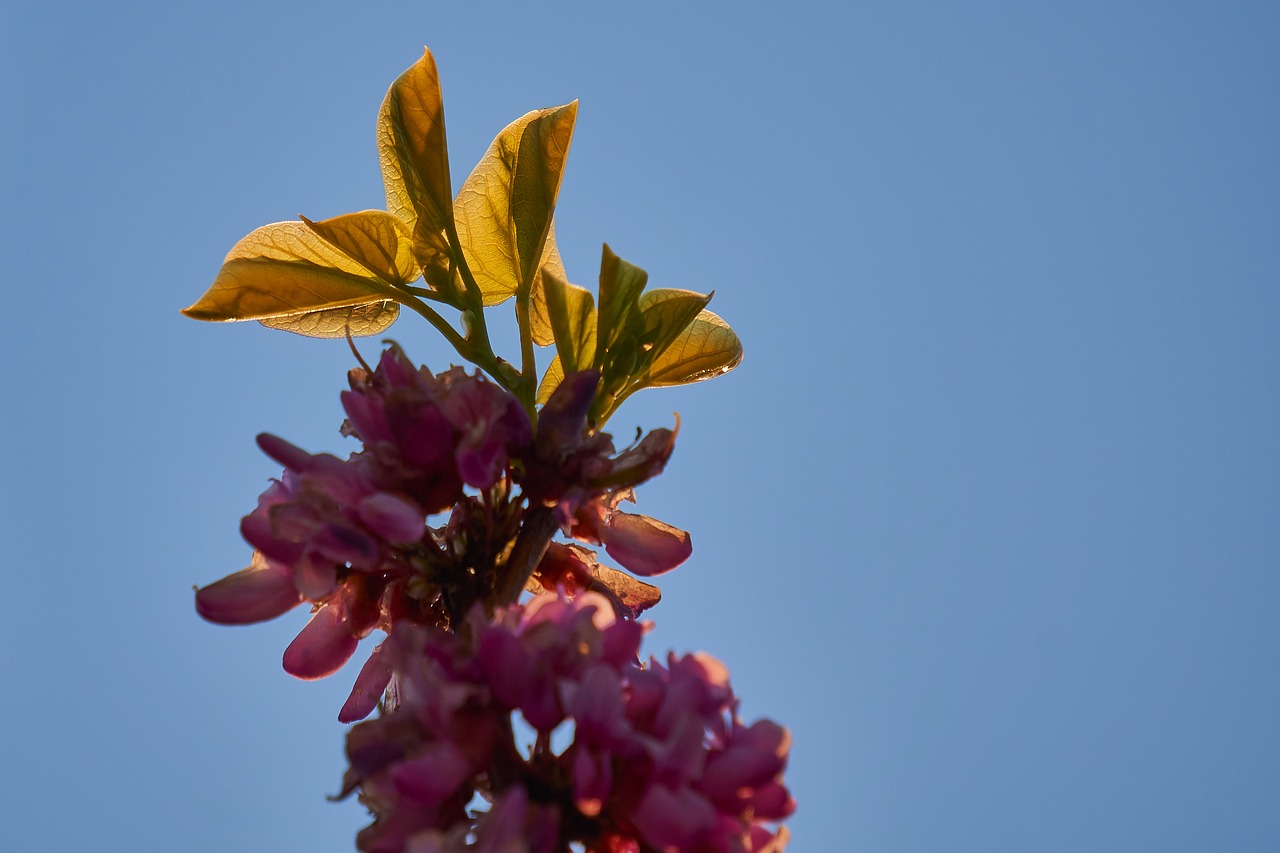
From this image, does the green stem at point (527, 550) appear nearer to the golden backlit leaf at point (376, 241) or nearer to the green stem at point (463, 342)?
the green stem at point (463, 342)

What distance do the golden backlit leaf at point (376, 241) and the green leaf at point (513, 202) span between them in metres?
0.13

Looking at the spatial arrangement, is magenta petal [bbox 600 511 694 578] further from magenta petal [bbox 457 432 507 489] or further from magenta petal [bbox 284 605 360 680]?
magenta petal [bbox 284 605 360 680]

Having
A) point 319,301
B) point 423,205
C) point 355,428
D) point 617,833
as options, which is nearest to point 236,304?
point 319,301

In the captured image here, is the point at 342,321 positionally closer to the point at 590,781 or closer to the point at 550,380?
the point at 550,380

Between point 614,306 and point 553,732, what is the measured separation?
3.10ft

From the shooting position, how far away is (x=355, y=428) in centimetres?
187

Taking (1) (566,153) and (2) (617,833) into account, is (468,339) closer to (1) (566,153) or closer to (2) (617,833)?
(1) (566,153)

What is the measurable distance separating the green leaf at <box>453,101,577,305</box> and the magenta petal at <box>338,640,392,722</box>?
35.1 inches

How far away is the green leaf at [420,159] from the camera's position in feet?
7.45

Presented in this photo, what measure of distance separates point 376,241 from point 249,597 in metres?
0.89

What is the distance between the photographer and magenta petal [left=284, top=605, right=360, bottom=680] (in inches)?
75.7

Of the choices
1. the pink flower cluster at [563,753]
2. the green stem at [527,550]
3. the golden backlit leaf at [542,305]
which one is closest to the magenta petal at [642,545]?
the green stem at [527,550]

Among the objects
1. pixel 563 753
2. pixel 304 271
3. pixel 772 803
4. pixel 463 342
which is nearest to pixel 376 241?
pixel 304 271

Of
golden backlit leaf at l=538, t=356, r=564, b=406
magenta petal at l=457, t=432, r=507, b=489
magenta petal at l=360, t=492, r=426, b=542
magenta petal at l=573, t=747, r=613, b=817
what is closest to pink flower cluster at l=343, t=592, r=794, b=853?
magenta petal at l=573, t=747, r=613, b=817
